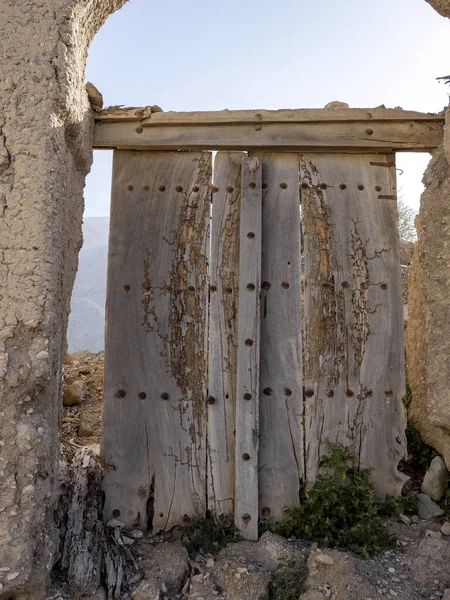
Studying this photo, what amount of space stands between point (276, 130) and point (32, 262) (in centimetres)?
154

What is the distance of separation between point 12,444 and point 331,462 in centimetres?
159

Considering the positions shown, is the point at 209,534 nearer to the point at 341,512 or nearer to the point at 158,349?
the point at 341,512

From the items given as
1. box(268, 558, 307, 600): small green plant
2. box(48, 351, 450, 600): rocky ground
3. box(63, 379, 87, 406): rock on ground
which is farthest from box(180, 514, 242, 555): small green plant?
box(63, 379, 87, 406): rock on ground

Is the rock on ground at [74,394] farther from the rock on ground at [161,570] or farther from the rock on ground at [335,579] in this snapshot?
the rock on ground at [335,579]

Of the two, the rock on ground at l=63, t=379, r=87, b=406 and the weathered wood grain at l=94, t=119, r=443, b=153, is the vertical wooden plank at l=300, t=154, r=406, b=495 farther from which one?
the rock on ground at l=63, t=379, r=87, b=406

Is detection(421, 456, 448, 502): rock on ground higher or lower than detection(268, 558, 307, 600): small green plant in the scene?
higher

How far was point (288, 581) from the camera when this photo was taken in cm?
240

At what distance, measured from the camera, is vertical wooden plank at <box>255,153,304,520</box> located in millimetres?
2930

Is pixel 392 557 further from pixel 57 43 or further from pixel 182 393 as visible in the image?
pixel 57 43

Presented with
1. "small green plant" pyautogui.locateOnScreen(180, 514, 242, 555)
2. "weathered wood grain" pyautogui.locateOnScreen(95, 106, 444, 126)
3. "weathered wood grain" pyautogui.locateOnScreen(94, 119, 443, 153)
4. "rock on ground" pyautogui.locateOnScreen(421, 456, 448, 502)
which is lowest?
"small green plant" pyautogui.locateOnScreen(180, 514, 242, 555)

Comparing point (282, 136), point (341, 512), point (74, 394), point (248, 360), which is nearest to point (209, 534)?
point (341, 512)

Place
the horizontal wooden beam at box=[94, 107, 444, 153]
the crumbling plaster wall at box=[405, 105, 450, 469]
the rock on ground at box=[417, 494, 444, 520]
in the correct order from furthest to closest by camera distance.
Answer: the horizontal wooden beam at box=[94, 107, 444, 153]
the rock on ground at box=[417, 494, 444, 520]
the crumbling plaster wall at box=[405, 105, 450, 469]

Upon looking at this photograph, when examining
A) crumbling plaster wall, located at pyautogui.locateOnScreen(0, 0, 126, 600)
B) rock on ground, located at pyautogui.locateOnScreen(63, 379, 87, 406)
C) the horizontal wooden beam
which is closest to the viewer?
crumbling plaster wall, located at pyautogui.locateOnScreen(0, 0, 126, 600)

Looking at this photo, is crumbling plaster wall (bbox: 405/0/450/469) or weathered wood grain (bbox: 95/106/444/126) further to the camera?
weathered wood grain (bbox: 95/106/444/126)
